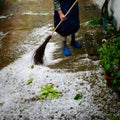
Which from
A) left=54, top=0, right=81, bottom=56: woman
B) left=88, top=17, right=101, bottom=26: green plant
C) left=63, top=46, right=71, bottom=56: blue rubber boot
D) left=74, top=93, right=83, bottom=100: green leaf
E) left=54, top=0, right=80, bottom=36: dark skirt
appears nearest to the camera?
left=74, top=93, right=83, bottom=100: green leaf

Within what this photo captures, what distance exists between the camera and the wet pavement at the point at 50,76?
12.5 ft

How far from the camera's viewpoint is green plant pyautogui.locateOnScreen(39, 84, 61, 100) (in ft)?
13.5

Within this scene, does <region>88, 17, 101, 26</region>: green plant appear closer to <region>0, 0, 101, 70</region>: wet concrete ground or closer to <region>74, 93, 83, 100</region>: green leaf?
<region>0, 0, 101, 70</region>: wet concrete ground

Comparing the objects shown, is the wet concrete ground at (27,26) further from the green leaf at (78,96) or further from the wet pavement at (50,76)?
the green leaf at (78,96)

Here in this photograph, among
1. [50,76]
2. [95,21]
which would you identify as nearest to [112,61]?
[50,76]

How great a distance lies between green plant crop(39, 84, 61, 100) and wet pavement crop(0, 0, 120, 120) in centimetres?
9

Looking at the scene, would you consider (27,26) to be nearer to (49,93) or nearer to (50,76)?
(50,76)

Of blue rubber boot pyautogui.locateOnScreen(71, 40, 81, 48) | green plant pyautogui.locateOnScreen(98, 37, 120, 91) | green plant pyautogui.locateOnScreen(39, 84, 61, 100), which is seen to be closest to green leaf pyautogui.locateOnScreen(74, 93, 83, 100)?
green plant pyautogui.locateOnScreen(39, 84, 61, 100)


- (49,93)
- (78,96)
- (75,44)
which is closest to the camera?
(78,96)

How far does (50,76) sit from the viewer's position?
4.63 m

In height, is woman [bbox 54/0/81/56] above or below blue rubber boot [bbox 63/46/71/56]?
above

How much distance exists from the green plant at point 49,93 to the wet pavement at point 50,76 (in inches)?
3.5

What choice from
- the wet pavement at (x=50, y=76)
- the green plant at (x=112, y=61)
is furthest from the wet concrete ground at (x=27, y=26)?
the green plant at (x=112, y=61)

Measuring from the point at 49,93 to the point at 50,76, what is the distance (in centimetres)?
50
